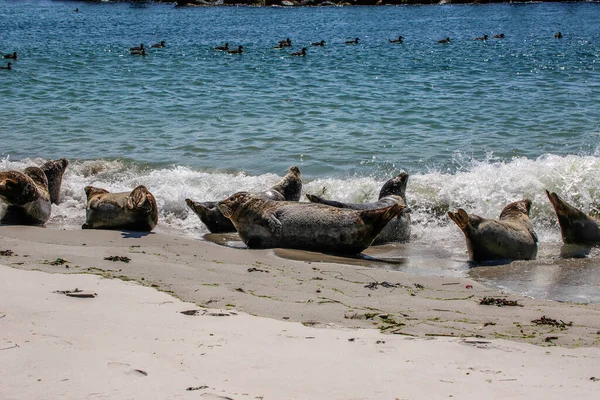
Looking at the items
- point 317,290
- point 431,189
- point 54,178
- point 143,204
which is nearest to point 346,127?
point 431,189

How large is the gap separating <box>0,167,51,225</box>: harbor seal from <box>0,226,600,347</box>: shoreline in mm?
1476

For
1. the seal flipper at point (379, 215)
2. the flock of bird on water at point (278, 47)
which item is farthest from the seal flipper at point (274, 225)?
the flock of bird on water at point (278, 47)

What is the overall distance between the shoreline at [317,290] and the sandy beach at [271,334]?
2cm

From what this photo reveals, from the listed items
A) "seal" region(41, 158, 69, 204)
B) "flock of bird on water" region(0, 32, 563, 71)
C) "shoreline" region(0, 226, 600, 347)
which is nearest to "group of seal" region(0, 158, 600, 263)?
"shoreline" region(0, 226, 600, 347)

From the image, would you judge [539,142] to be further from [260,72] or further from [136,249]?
[260,72]

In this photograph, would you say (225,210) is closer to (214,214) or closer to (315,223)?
(214,214)

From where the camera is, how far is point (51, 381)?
11.9 ft

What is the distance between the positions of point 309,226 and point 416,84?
12.8 meters

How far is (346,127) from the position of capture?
15.1m

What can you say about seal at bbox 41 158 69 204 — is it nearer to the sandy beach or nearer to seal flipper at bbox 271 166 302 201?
seal flipper at bbox 271 166 302 201

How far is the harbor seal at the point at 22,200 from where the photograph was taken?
364 inches

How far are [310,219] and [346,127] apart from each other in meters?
7.19

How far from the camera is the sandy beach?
3.72 metres

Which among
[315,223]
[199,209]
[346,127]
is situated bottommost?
[199,209]
